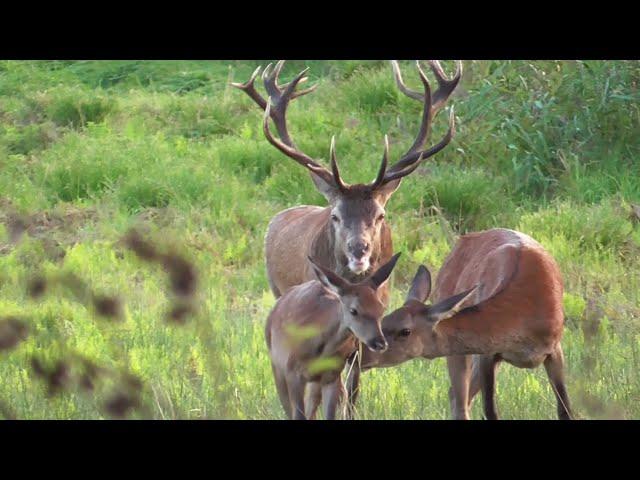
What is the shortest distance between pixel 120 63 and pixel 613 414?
11.9m

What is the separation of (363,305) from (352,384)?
0.54 meters

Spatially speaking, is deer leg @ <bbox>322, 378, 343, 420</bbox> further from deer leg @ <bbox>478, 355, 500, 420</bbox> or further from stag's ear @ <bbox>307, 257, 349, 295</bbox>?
deer leg @ <bbox>478, 355, 500, 420</bbox>

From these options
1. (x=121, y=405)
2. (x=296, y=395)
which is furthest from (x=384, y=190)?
(x=121, y=405)

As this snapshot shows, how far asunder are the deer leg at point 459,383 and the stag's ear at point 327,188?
1.78 metres

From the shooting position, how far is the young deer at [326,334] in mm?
5910

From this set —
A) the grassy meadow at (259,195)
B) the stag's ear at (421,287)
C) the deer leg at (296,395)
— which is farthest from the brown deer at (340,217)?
the deer leg at (296,395)

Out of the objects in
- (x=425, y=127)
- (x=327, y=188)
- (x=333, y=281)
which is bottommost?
(x=333, y=281)

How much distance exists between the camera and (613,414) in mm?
5223

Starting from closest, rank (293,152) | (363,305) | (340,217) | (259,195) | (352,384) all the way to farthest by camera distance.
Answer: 1. (363,305)
2. (352,384)
3. (340,217)
4. (293,152)
5. (259,195)

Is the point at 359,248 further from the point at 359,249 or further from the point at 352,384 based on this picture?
the point at 352,384

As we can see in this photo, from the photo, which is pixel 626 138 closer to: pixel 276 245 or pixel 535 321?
pixel 276 245

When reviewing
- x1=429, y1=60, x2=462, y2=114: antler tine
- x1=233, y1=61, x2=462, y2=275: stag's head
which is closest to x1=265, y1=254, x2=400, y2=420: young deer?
x1=233, y1=61, x2=462, y2=275: stag's head

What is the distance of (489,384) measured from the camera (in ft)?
21.4

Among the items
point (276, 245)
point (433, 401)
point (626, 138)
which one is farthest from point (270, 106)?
point (626, 138)
